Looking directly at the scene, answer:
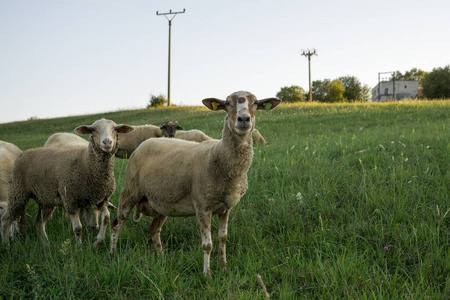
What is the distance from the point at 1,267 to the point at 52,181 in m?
1.41

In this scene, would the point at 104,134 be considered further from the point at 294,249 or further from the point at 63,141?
the point at 63,141

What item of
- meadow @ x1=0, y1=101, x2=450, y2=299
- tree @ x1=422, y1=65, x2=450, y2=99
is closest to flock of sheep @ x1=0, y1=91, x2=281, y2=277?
meadow @ x1=0, y1=101, x2=450, y2=299

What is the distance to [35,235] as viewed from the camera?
18.1 ft

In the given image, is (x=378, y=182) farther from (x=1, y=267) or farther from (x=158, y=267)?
(x=1, y=267)

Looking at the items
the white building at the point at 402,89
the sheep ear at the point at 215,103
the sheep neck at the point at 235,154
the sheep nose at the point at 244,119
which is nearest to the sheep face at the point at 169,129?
the sheep ear at the point at 215,103

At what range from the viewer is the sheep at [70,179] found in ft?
16.3

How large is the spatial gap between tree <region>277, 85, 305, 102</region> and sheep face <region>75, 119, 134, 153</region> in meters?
75.0

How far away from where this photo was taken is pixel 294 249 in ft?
13.7

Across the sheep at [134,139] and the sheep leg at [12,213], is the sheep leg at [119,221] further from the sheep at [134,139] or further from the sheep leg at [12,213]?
the sheep at [134,139]

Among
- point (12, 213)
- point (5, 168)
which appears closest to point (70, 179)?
point (12, 213)

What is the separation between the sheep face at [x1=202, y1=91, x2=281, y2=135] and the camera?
3473 mm

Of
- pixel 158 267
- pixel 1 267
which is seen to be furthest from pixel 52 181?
pixel 158 267

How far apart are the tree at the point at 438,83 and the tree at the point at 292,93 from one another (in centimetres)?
2733

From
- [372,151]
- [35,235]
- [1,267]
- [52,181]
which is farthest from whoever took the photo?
[372,151]
